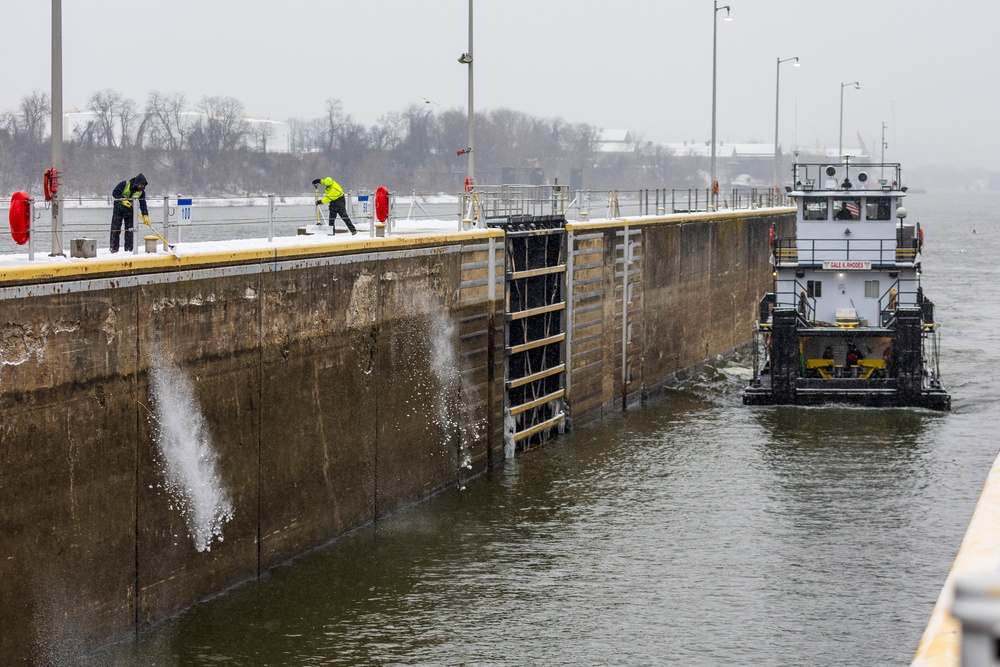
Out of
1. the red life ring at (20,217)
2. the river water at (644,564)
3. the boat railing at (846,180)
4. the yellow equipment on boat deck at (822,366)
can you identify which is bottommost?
the river water at (644,564)

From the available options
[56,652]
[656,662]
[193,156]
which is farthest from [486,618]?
[193,156]

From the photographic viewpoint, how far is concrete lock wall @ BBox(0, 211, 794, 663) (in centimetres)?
1236

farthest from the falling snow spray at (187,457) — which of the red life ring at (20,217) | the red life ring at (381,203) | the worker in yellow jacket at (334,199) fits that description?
the worker in yellow jacket at (334,199)

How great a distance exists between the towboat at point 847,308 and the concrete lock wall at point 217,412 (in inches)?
381

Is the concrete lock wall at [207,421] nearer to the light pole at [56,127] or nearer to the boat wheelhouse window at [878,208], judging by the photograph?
the light pole at [56,127]

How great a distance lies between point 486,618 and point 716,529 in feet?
18.0

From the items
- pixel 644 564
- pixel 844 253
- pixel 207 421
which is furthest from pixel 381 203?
pixel 844 253

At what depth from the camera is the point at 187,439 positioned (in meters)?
14.7

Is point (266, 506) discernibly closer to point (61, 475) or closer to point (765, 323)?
point (61, 475)

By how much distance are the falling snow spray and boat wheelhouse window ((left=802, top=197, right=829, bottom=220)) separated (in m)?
21.6

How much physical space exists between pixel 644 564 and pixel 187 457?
254 inches

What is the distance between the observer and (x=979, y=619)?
2.74 meters

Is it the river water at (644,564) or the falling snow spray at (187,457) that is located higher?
the falling snow spray at (187,457)

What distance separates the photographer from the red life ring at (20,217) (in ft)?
43.1
